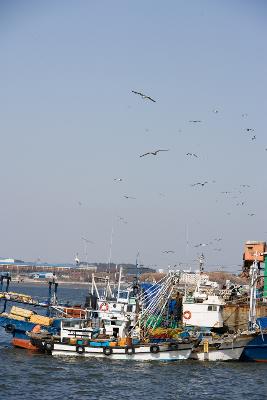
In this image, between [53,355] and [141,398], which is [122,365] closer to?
[53,355]

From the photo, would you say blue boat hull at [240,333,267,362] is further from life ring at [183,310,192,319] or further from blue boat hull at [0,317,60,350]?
blue boat hull at [0,317,60,350]

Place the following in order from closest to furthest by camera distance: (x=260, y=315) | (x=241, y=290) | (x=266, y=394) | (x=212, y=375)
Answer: (x=266, y=394) < (x=212, y=375) < (x=260, y=315) < (x=241, y=290)

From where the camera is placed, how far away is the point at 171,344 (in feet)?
169

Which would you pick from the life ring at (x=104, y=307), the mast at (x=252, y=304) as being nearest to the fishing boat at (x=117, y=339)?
the life ring at (x=104, y=307)

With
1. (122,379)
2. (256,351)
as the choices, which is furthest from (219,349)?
(122,379)

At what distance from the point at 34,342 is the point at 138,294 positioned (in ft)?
32.0

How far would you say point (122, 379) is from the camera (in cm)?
4566

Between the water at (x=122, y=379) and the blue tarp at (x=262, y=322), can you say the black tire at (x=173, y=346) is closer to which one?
the water at (x=122, y=379)

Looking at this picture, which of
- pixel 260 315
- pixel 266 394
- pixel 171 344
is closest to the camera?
pixel 266 394

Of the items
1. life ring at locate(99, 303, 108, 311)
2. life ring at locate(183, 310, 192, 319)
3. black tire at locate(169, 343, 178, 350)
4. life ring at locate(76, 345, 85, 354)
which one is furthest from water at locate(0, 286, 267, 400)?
life ring at locate(183, 310, 192, 319)

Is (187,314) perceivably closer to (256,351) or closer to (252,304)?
(252,304)

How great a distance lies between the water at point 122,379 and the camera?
41.6 m

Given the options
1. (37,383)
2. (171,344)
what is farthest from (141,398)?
(171,344)

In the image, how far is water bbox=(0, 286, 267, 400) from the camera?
41.6m
